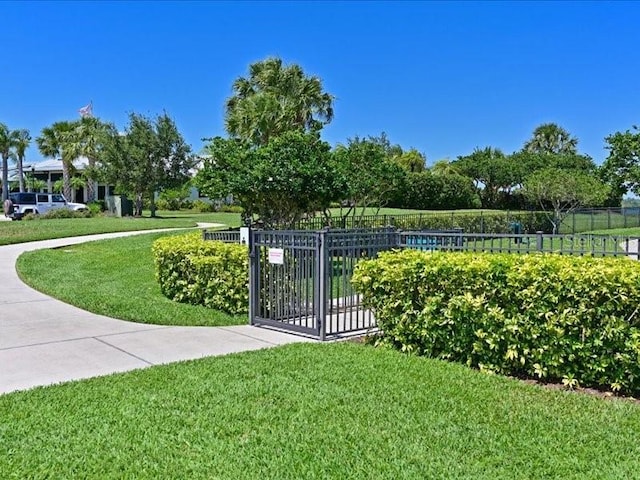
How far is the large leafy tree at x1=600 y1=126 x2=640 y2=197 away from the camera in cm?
4519

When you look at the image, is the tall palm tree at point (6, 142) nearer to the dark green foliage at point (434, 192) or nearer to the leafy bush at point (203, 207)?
the leafy bush at point (203, 207)

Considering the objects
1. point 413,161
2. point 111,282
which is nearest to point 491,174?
point 413,161

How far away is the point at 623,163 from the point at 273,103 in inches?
1398

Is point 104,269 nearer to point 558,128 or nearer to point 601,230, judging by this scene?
point 601,230

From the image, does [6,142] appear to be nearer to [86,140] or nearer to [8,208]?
[86,140]

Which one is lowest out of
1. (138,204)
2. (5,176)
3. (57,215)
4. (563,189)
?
(57,215)

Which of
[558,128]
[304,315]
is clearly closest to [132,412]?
[304,315]

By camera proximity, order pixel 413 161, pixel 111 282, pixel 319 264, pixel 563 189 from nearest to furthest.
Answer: pixel 319 264 → pixel 111 282 → pixel 563 189 → pixel 413 161

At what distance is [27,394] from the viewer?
4734mm

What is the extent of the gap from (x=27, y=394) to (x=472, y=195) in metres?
49.0

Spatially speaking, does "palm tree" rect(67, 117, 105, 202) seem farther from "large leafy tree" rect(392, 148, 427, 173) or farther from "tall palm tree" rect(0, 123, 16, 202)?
"large leafy tree" rect(392, 148, 427, 173)

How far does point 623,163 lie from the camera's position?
46.2 metres

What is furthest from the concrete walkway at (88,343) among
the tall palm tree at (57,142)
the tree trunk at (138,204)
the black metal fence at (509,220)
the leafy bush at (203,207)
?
the tall palm tree at (57,142)

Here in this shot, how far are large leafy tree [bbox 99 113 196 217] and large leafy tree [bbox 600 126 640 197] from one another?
105 feet
